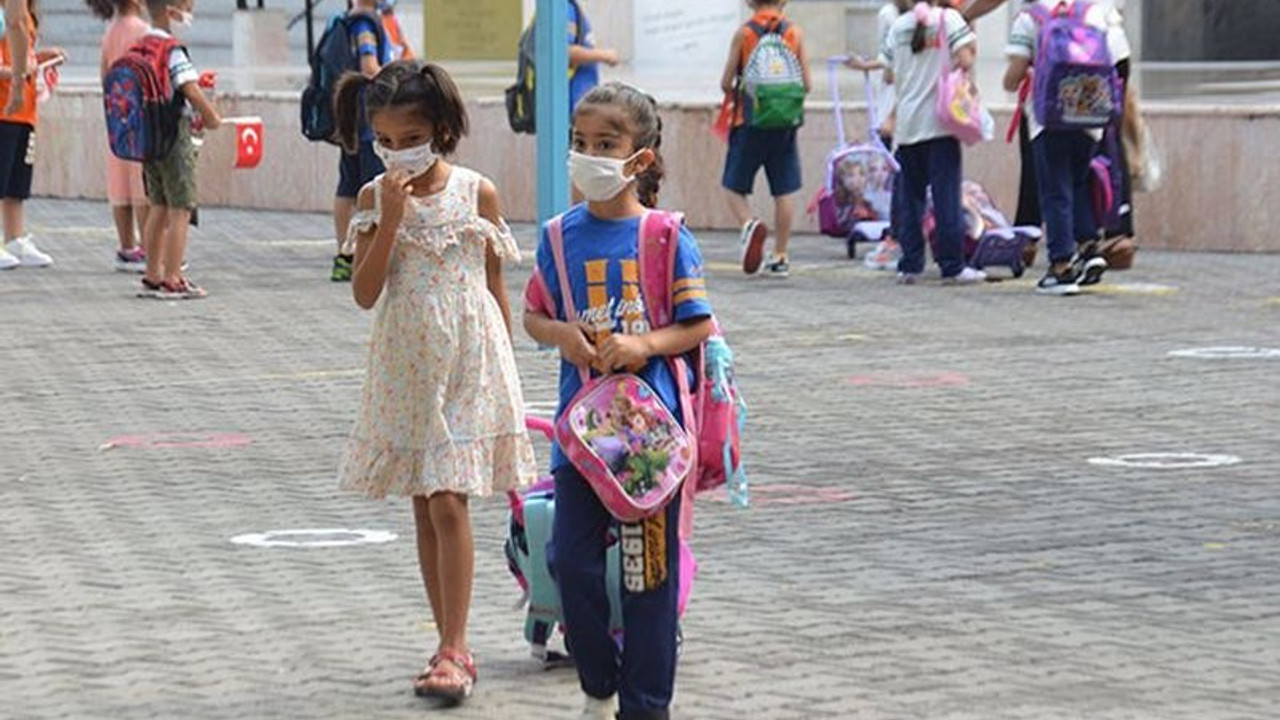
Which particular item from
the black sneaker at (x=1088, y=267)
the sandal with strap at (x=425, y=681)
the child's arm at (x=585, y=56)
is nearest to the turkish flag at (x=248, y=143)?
the child's arm at (x=585, y=56)

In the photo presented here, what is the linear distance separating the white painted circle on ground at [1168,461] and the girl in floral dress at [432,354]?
3521 millimetres

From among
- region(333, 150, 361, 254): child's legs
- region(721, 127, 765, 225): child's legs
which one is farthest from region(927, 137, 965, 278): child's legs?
region(333, 150, 361, 254): child's legs

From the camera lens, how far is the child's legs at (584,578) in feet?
20.5

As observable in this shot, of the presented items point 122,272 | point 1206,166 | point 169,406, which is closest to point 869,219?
point 1206,166

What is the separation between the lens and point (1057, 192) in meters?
15.4

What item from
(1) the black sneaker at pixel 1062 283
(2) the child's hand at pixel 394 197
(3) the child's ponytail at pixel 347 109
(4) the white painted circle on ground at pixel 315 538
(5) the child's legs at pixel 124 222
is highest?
(3) the child's ponytail at pixel 347 109

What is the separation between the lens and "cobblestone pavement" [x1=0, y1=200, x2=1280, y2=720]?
6.80 metres

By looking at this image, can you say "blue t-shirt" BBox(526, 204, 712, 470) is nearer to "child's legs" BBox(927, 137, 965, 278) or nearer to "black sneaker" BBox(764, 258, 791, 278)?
"child's legs" BBox(927, 137, 965, 278)

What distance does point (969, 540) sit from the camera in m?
8.58

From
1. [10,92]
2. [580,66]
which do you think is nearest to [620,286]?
[580,66]

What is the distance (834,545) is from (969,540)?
0.38 metres

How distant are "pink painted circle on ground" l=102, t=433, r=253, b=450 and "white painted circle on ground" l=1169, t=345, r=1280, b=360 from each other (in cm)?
426

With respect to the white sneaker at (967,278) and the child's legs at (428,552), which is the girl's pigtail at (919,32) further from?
the child's legs at (428,552)

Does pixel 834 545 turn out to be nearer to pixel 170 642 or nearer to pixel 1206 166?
pixel 170 642
